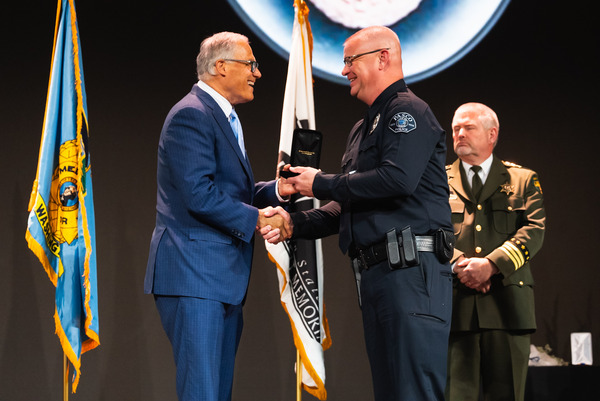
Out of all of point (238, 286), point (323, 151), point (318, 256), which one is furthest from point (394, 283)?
point (323, 151)

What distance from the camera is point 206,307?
230 cm

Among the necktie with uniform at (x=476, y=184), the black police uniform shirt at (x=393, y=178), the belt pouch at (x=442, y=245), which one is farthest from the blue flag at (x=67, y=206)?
the necktie with uniform at (x=476, y=184)

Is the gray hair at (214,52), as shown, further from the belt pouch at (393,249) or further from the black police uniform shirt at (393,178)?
the belt pouch at (393,249)

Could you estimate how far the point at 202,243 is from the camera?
2.35 m

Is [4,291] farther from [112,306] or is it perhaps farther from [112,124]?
[112,124]

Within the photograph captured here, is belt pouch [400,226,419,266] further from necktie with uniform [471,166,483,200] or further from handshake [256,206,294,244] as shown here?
necktie with uniform [471,166,483,200]

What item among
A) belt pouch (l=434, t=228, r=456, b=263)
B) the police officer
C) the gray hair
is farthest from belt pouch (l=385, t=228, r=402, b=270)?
the gray hair

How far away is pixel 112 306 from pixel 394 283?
2.16 m

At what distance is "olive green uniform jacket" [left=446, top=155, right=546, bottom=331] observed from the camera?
298 centimetres

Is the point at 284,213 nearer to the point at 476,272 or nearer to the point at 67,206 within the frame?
the point at 476,272

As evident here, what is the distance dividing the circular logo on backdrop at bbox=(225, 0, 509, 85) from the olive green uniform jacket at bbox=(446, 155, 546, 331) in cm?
115

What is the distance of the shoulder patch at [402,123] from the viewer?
87.4 inches

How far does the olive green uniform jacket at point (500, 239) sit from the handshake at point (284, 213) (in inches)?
34.2

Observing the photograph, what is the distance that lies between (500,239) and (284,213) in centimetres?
109
